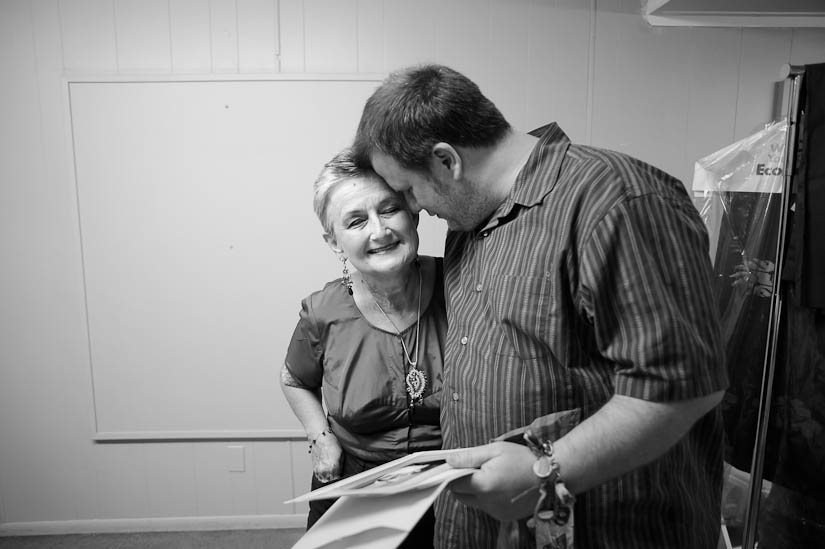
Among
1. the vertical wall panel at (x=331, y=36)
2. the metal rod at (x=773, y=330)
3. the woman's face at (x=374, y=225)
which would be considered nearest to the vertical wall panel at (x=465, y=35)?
the vertical wall panel at (x=331, y=36)

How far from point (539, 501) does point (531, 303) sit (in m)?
0.30

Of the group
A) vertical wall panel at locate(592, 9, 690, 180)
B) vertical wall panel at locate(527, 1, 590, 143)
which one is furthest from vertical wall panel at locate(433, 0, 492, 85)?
vertical wall panel at locate(592, 9, 690, 180)

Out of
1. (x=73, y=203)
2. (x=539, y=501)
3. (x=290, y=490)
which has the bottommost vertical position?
(x=290, y=490)

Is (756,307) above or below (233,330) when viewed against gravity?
above

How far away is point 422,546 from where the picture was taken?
1186 millimetres

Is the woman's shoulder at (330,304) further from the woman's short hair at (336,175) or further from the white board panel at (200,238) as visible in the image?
the white board panel at (200,238)

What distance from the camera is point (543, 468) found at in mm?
728

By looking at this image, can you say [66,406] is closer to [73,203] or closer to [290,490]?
[73,203]

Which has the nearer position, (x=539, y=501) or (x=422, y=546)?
(x=539, y=501)

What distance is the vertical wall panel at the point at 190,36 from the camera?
1945 millimetres

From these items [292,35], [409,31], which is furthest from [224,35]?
[409,31]

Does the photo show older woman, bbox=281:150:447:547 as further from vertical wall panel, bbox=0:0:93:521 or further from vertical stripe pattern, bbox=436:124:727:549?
vertical wall panel, bbox=0:0:93:521

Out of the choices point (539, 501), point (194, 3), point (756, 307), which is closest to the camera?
point (539, 501)

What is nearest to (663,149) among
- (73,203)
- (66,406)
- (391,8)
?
(391,8)
